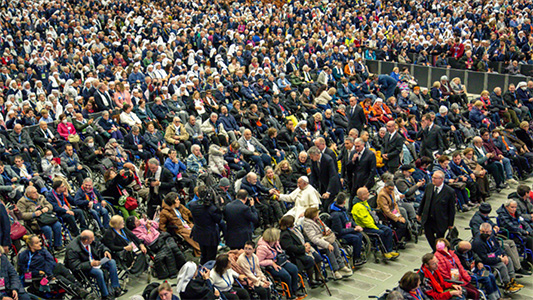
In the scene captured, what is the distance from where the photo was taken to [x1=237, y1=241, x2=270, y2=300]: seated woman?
873 centimetres

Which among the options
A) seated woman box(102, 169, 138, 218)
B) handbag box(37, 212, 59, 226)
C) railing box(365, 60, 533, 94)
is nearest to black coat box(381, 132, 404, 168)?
seated woman box(102, 169, 138, 218)

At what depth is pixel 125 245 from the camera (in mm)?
9773

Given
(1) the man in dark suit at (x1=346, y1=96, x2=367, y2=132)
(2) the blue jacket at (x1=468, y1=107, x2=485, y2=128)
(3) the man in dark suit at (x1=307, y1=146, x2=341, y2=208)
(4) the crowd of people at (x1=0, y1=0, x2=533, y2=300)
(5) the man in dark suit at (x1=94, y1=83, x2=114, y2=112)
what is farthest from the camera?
(2) the blue jacket at (x1=468, y1=107, x2=485, y2=128)

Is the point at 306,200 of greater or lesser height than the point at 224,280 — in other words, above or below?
above

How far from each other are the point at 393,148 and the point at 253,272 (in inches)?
220

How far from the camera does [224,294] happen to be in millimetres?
8453

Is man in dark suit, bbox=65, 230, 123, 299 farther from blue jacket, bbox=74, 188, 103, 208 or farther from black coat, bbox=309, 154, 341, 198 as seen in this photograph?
A: black coat, bbox=309, 154, 341, 198

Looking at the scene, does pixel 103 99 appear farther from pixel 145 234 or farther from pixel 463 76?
pixel 463 76

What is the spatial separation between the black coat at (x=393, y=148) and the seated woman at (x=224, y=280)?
5.86 meters

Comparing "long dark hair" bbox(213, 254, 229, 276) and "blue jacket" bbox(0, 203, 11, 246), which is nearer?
"long dark hair" bbox(213, 254, 229, 276)

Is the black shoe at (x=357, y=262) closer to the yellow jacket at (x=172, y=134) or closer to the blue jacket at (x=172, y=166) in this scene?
the blue jacket at (x=172, y=166)

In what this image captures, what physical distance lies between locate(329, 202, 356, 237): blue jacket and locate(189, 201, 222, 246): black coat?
175cm

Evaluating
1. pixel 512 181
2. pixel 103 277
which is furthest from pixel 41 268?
pixel 512 181

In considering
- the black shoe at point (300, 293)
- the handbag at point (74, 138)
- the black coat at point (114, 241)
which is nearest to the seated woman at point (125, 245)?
the black coat at point (114, 241)
